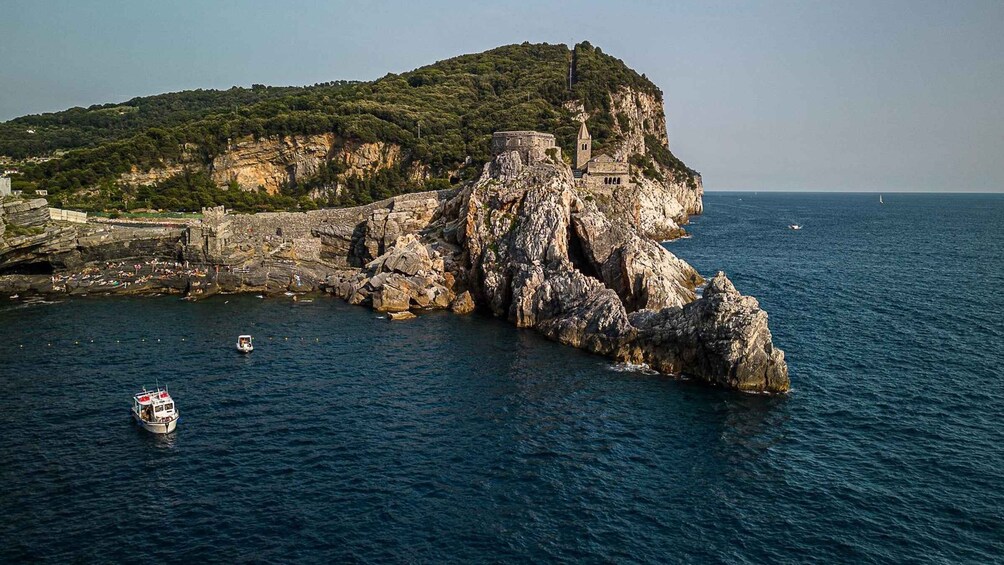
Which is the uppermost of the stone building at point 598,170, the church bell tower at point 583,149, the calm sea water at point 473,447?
the church bell tower at point 583,149

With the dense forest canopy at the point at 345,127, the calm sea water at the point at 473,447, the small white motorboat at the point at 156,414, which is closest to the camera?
the calm sea water at the point at 473,447

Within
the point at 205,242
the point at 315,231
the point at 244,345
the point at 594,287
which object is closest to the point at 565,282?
the point at 594,287

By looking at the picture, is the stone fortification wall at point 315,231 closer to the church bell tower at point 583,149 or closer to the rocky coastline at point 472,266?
the rocky coastline at point 472,266

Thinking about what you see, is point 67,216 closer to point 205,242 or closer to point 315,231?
point 205,242

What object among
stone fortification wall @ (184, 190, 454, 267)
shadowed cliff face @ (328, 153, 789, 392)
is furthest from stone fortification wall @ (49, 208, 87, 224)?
shadowed cliff face @ (328, 153, 789, 392)

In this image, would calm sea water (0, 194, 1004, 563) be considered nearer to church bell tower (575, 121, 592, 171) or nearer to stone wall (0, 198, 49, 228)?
stone wall (0, 198, 49, 228)

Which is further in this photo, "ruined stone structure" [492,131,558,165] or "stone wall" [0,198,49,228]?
"ruined stone structure" [492,131,558,165]

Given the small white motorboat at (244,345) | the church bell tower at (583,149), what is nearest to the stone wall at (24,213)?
the small white motorboat at (244,345)
